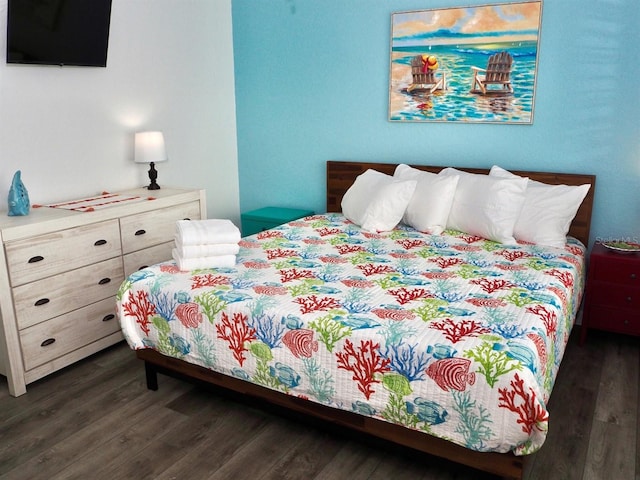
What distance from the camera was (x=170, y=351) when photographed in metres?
2.62

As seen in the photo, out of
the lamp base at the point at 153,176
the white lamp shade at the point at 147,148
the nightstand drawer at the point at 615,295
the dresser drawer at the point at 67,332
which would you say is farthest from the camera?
the lamp base at the point at 153,176

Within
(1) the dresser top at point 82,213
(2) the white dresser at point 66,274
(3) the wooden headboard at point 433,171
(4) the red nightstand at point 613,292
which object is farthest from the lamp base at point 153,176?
(4) the red nightstand at point 613,292

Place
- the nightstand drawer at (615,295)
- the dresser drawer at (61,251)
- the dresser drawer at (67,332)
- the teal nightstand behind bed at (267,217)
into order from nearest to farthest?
the dresser drawer at (61,251) < the dresser drawer at (67,332) < the nightstand drawer at (615,295) < the teal nightstand behind bed at (267,217)

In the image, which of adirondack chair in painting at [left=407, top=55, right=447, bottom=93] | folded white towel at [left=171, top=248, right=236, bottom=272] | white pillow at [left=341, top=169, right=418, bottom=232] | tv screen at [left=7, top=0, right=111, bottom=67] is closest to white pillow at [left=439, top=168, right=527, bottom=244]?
white pillow at [left=341, top=169, right=418, bottom=232]

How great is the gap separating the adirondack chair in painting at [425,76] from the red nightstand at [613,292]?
151 centimetres

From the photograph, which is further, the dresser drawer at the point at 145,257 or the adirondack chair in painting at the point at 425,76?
the adirondack chair in painting at the point at 425,76

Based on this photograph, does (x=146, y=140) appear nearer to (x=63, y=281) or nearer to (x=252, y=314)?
(x=63, y=281)

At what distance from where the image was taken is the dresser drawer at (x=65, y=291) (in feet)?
9.21

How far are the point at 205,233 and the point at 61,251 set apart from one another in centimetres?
82

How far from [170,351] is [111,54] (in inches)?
85.0

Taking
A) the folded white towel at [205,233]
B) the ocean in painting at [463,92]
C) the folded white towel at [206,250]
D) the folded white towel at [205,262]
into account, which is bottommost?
the folded white towel at [205,262]

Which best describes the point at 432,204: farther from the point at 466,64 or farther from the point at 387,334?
the point at 387,334

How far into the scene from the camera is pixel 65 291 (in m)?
3.01

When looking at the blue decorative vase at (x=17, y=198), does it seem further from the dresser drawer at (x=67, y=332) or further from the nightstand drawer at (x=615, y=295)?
the nightstand drawer at (x=615, y=295)
